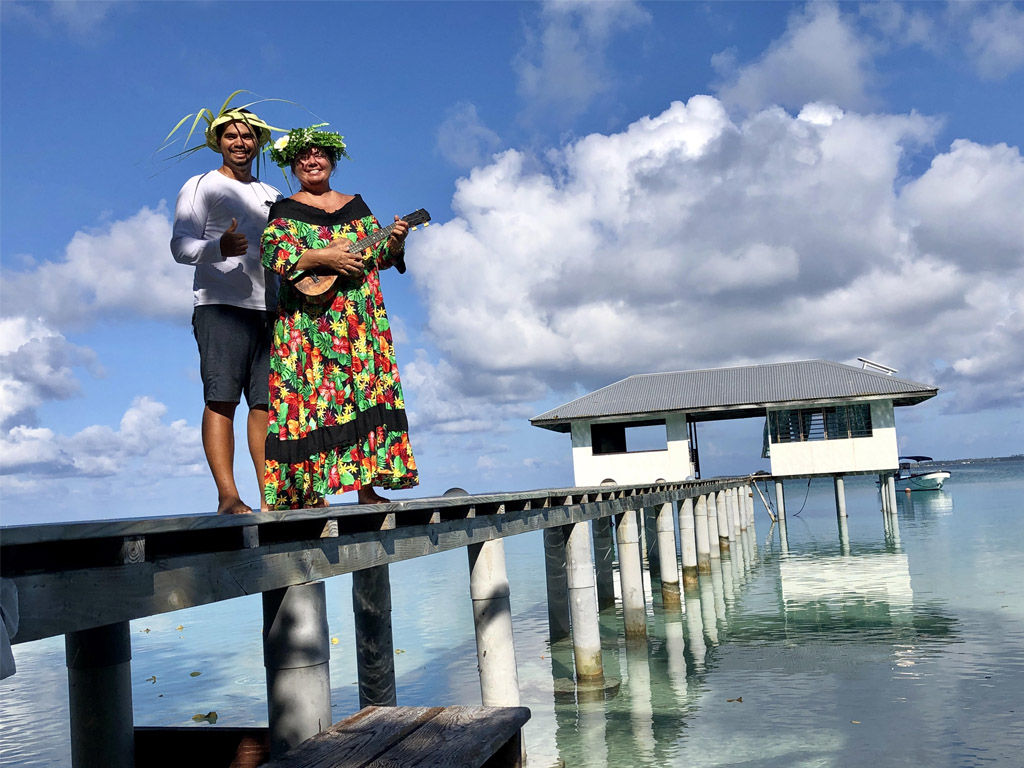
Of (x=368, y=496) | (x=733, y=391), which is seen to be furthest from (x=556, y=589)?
(x=733, y=391)

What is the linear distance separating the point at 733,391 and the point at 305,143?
27.0m

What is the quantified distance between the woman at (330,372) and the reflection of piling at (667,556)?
13.3 meters

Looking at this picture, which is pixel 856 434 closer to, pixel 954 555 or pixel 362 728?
pixel 954 555

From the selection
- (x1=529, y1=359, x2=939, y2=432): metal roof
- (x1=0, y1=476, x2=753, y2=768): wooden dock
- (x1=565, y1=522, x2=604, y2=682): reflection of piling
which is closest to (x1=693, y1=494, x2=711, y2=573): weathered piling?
(x1=529, y1=359, x2=939, y2=432): metal roof

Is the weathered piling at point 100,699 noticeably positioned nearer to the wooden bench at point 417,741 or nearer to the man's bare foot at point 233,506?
the man's bare foot at point 233,506

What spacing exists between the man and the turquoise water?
519 cm

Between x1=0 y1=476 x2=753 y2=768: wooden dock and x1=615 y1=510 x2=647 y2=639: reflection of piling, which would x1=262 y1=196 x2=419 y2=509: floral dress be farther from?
x1=615 y1=510 x2=647 y2=639: reflection of piling

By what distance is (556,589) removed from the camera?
1477cm

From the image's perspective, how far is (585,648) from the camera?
1083 cm

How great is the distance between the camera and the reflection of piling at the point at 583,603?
10.6m

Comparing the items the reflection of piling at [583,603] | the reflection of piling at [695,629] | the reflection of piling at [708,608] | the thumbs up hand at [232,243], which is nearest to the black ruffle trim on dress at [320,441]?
the thumbs up hand at [232,243]

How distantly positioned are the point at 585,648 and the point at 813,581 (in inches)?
416

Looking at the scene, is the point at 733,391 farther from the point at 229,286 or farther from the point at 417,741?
the point at 417,741

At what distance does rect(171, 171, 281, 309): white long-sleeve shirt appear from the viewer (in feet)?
14.2
